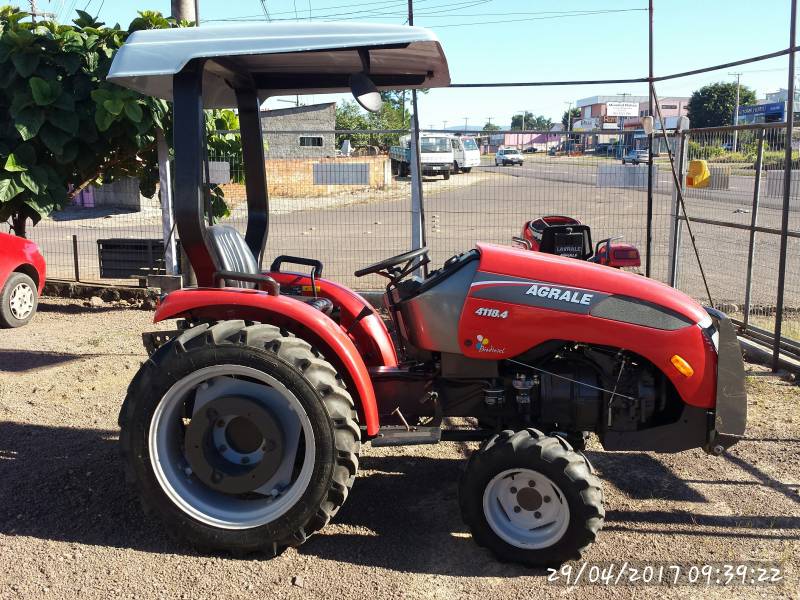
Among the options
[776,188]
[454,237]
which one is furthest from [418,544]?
[454,237]

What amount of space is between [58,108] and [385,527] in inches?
249

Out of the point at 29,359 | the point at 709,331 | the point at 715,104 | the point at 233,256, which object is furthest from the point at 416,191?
the point at 715,104

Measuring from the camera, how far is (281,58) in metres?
3.96

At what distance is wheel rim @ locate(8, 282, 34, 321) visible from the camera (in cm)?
785

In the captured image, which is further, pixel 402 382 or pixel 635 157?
pixel 635 157

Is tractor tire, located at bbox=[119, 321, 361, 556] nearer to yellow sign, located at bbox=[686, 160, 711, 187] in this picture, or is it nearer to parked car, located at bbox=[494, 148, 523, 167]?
yellow sign, located at bbox=[686, 160, 711, 187]

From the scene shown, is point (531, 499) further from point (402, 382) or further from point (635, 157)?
point (635, 157)

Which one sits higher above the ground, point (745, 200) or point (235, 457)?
Answer: point (745, 200)

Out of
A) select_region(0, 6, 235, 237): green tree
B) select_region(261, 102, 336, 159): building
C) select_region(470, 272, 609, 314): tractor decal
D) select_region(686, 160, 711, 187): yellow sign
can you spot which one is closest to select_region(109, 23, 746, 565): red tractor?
select_region(470, 272, 609, 314): tractor decal

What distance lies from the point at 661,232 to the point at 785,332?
7551mm

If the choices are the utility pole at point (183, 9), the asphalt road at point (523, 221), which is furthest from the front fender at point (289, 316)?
the utility pole at point (183, 9)

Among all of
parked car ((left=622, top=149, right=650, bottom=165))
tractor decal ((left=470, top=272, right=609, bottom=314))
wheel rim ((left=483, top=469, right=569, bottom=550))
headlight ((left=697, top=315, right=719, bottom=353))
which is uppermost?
parked car ((left=622, top=149, right=650, bottom=165))

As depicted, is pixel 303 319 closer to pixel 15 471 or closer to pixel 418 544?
pixel 418 544

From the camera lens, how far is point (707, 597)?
3.13 m
